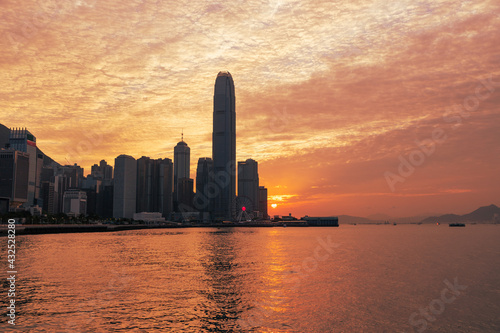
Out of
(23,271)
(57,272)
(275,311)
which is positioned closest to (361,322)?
(275,311)

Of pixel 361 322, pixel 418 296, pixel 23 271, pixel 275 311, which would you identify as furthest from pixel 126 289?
pixel 418 296

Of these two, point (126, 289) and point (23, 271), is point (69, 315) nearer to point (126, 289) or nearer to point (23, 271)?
point (126, 289)

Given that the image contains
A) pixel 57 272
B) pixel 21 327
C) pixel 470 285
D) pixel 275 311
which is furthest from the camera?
pixel 57 272

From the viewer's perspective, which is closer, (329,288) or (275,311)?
(275,311)

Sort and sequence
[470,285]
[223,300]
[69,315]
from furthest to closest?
1. [470,285]
2. [223,300]
3. [69,315]

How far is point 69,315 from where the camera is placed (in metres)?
37.2

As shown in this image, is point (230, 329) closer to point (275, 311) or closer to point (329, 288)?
point (275, 311)

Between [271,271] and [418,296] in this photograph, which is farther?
[271,271]

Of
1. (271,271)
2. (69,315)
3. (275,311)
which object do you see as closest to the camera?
(69,315)

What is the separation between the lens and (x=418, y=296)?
49562 millimetres

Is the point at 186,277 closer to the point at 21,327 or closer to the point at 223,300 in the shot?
the point at 223,300

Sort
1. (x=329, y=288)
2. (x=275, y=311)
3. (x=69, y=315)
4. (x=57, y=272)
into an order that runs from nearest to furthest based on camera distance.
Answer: (x=69, y=315) → (x=275, y=311) → (x=329, y=288) → (x=57, y=272)

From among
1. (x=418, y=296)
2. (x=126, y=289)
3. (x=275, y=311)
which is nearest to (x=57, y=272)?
(x=126, y=289)

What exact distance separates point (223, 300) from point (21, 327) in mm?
20817
